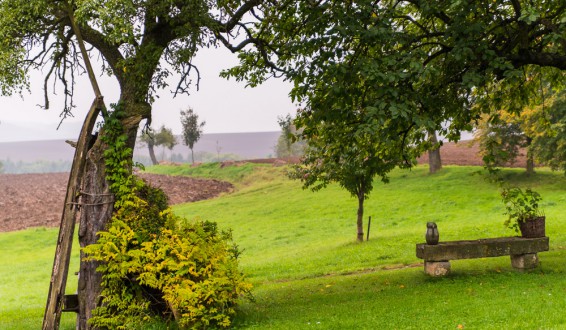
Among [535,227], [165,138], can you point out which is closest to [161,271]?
[535,227]

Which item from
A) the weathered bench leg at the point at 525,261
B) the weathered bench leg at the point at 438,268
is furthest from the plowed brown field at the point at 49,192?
the weathered bench leg at the point at 438,268

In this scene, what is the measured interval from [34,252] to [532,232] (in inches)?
1401

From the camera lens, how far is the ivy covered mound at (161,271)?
1186cm

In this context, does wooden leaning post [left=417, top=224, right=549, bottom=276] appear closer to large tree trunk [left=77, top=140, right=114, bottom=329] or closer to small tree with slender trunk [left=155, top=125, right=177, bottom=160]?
large tree trunk [left=77, top=140, right=114, bottom=329]

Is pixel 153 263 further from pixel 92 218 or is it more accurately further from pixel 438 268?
pixel 438 268

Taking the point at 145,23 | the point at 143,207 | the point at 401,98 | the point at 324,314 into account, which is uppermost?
the point at 145,23

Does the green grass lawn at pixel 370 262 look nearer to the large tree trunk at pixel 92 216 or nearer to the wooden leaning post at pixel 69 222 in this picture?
the wooden leaning post at pixel 69 222

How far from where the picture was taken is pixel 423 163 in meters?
61.2

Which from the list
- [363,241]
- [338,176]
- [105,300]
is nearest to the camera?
[105,300]

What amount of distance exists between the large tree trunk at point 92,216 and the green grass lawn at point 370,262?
339 cm

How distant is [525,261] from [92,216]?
511 inches

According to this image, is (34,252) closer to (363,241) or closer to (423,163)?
(363,241)

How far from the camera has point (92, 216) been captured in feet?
46.5

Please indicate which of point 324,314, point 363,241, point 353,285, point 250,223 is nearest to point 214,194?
point 250,223
